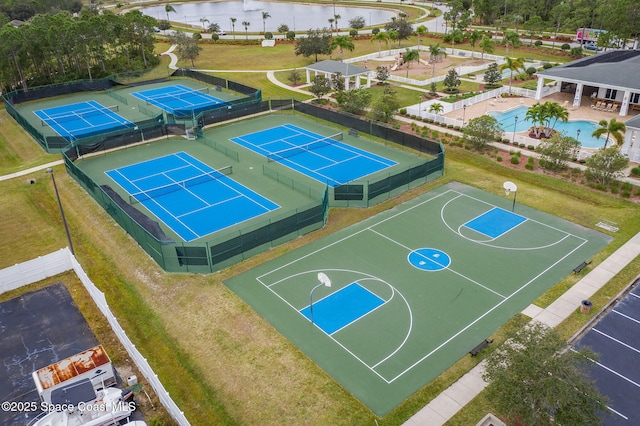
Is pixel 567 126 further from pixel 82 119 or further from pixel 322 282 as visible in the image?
pixel 82 119

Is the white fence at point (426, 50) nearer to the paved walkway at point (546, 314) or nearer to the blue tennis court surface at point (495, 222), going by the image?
the blue tennis court surface at point (495, 222)

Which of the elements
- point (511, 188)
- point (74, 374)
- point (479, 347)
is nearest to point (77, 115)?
point (74, 374)

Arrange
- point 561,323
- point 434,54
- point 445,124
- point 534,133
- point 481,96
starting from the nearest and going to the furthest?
point 561,323 < point 534,133 < point 445,124 < point 481,96 < point 434,54

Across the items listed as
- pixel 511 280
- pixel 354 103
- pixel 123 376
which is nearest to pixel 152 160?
pixel 354 103

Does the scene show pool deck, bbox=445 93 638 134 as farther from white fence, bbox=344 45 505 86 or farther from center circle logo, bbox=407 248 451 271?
center circle logo, bbox=407 248 451 271

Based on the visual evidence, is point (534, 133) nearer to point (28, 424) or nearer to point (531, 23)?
point (28, 424)

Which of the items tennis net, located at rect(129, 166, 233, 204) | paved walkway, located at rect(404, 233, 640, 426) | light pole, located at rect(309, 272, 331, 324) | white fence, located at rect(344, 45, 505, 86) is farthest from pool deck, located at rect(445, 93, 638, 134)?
light pole, located at rect(309, 272, 331, 324)

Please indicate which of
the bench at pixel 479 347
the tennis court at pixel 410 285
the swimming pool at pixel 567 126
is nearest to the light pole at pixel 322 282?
the tennis court at pixel 410 285
